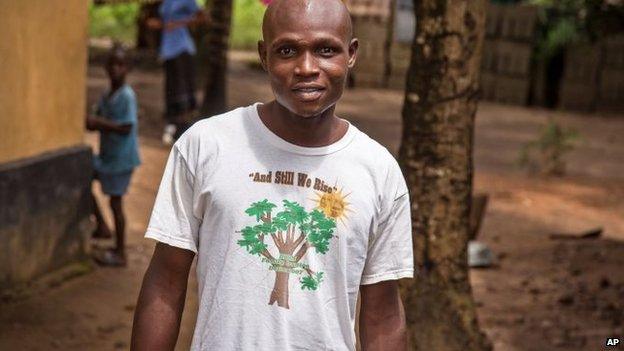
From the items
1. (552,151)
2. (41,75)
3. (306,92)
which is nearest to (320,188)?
(306,92)

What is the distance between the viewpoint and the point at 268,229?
229cm

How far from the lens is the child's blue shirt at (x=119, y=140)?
7273 millimetres

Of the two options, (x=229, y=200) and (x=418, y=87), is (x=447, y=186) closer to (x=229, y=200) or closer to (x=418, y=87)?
(x=418, y=87)

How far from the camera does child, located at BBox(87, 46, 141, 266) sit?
7.27m

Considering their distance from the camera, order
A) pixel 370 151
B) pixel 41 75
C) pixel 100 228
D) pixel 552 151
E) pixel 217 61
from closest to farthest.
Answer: pixel 370 151 → pixel 41 75 → pixel 100 228 → pixel 217 61 → pixel 552 151

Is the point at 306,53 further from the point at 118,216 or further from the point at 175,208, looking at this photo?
the point at 118,216

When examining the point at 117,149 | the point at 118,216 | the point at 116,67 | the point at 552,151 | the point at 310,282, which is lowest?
the point at 552,151

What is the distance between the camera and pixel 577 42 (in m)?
18.8

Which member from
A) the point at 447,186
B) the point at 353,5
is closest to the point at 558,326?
the point at 447,186

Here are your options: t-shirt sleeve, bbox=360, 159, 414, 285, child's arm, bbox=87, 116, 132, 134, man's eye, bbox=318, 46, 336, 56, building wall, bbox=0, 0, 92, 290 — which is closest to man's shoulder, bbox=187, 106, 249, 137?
man's eye, bbox=318, 46, 336, 56

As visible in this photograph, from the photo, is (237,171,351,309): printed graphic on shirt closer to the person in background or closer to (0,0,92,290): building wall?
(0,0,92,290): building wall

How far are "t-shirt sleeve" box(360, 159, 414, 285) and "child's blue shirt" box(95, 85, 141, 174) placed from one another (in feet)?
16.4

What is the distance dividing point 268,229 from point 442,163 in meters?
2.80

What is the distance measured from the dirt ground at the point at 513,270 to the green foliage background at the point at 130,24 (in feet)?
27.1
